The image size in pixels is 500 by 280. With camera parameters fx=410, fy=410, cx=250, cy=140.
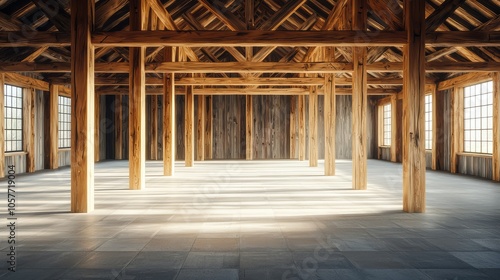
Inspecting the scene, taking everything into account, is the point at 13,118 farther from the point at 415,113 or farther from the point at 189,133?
the point at 415,113

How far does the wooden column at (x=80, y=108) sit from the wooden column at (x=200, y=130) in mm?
12817

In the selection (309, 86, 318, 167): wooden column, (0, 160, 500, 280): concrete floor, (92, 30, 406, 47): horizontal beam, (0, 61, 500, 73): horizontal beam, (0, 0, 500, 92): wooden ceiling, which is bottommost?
(0, 160, 500, 280): concrete floor

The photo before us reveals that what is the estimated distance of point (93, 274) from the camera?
332cm

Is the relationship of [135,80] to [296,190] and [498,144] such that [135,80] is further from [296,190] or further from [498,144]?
[498,144]

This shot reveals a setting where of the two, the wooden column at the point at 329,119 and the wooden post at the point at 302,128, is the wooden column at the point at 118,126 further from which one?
the wooden column at the point at 329,119

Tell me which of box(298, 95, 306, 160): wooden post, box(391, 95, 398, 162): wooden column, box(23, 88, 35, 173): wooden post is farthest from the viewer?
box(298, 95, 306, 160): wooden post

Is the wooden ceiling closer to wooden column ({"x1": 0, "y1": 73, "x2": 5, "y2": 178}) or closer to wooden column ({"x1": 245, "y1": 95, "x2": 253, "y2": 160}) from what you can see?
wooden column ({"x1": 0, "y1": 73, "x2": 5, "y2": 178})

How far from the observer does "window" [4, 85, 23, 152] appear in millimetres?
12135

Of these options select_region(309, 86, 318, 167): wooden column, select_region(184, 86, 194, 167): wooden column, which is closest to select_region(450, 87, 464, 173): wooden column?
select_region(309, 86, 318, 167): wooden column

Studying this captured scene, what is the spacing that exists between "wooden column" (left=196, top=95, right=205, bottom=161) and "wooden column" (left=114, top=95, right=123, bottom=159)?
3.69 meters

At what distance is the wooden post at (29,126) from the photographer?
42.5 ft

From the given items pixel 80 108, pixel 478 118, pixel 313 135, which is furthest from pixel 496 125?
pixel 80 108

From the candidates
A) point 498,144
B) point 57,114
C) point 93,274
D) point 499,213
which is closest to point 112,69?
point 57,114

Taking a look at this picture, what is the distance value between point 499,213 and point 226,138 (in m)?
14.7
